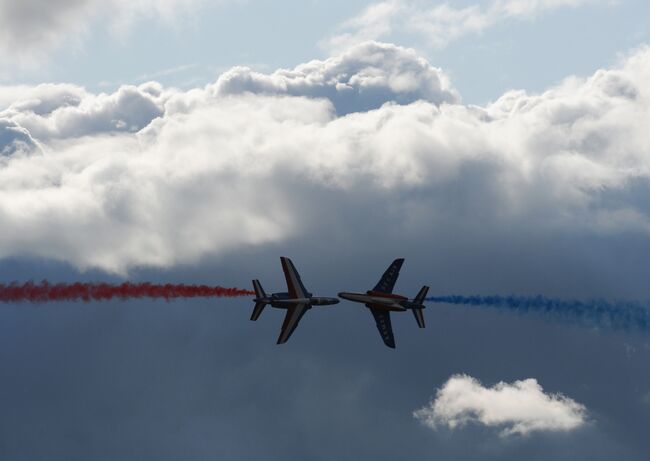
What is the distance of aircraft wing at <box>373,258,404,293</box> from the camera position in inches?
5822

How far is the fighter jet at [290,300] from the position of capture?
137 metres

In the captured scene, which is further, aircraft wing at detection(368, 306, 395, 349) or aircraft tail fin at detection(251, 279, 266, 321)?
aircraft wing at detection(368, 306, 395, 349)

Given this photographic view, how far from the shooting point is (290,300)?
140m

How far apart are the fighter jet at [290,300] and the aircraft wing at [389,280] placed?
8.80 metres

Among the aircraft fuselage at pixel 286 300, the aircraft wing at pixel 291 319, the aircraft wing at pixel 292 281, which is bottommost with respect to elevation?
the aircraft wing at pixel 291 319

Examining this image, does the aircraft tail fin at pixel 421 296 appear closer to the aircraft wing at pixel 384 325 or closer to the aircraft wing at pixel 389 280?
the aircraft wing at pixel 389 280

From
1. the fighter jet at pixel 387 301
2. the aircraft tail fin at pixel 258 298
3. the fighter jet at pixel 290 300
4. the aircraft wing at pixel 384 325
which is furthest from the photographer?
the aircraft wing at pixel 384 325

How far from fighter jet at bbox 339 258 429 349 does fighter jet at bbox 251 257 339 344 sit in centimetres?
563

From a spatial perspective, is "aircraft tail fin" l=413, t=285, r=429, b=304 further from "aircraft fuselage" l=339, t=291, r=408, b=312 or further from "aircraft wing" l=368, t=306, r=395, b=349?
"aircraft wing" l=368, t=306, r=395, b=349

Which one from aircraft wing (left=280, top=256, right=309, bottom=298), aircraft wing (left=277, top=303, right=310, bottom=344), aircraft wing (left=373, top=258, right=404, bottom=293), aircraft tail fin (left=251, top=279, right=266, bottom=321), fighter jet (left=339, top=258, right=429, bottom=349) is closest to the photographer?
aircraft tail fin (left=251, top=279, right=266, bottom=321)

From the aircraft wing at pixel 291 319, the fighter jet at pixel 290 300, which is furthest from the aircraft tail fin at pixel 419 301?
the aircraft wing at pixel 291 319

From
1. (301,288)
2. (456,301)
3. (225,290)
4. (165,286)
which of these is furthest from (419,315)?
(165,286)

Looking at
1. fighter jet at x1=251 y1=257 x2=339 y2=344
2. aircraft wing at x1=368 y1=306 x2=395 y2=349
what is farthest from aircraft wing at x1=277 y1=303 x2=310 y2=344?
aircraft wing at x1=368 y1=306 x2=395 y2=349

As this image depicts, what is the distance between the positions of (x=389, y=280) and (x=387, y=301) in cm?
488
